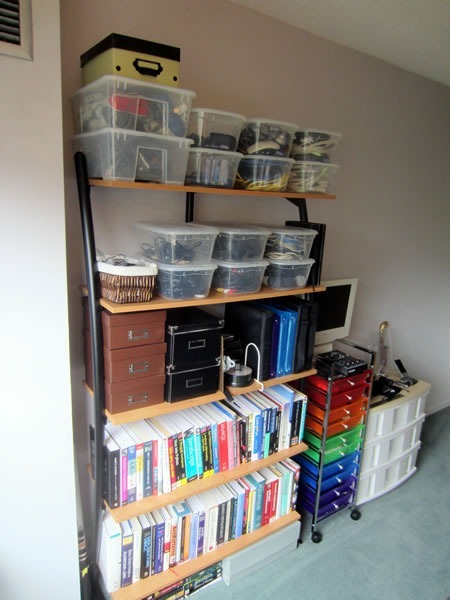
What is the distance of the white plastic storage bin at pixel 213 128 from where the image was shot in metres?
1.48

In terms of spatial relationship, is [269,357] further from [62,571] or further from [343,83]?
[343,83]

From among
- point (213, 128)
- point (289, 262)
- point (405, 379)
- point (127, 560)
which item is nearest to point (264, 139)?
point (213, 128)

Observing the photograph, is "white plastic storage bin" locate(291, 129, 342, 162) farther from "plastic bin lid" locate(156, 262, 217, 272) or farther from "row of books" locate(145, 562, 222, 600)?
"row of books" locate(145, 562, 222, 600)

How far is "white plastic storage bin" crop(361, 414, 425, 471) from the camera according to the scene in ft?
7.74

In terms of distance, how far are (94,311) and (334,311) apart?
1450 mm

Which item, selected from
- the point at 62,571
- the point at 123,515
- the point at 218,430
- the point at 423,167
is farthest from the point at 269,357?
the point at 423,167

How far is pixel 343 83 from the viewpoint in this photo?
7.37 feet

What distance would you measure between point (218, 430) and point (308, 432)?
66 centimetres

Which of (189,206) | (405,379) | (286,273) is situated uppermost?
(189,206)

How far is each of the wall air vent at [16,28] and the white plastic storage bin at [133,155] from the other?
283 millimetres

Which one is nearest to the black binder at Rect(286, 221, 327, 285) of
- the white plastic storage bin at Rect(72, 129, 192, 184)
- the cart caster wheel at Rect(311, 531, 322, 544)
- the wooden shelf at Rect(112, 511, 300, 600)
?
the white plastic storage bin at Rect(72, 129, 192, 184)

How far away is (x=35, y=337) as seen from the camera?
1.31 m

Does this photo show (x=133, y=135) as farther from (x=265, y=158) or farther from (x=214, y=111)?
(x=265, y=158)

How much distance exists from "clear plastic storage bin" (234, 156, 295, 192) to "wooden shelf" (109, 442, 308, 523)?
1.20 m
